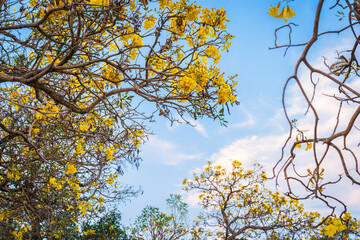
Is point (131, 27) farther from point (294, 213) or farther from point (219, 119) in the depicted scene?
point (294, 213)

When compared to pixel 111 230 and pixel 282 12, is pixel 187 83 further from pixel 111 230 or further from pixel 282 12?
pixel 111 230

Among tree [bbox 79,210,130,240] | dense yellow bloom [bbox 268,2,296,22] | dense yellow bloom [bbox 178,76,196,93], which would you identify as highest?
tree [bbox 79,210,130,240]

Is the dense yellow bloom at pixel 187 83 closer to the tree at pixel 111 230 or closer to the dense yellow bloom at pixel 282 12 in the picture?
the dense yellow bloom at pixel 282 12

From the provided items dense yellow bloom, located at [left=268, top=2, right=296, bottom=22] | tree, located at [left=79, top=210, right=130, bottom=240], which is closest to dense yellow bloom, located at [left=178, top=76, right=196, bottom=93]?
dense yellow bloom, located at [left=268, top=2, right=296, bottom=22]

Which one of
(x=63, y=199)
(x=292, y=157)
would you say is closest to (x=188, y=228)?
(x=63, y=199)

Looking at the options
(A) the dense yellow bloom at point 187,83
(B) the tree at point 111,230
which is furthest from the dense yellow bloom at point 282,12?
(B) the tree at point 111,230

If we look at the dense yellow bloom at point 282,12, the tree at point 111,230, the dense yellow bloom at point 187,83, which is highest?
the tree at point 111,230

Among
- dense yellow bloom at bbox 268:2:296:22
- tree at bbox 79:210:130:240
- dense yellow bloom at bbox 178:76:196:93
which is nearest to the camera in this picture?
dense yellow bloom at bbox 268:2:296:22

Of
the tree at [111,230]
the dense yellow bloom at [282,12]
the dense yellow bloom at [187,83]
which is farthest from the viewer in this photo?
the tree at [111,230]

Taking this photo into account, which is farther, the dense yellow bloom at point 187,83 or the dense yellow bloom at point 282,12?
the dense yellow bloom at point 187,83

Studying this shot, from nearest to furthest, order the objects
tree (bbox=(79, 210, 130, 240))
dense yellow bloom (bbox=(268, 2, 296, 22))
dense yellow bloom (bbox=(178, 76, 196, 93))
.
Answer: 1. dense yellow bloom (bbox=(268, 2, 296, 22))
2. dense yellow bloom (bbox=(178, 76, 196, 93))
3. tree (bbox=(79, 210, 130, 240))

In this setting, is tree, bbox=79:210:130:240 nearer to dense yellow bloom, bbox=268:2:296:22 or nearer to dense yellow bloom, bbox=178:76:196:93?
dense yellow bloom, bbox=178:76:196:93

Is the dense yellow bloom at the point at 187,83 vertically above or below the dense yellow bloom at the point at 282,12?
above

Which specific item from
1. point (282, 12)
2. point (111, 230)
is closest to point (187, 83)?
point (282, 12)
